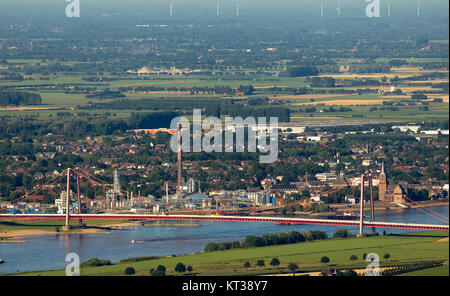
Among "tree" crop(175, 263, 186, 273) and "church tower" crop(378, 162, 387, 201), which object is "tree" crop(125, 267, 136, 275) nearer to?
"tree" crop(175, 263, 186, 273)

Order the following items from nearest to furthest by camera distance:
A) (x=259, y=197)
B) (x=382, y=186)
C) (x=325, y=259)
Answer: (x=325, y=259), (x=259, y=197), (x=382, y=186)

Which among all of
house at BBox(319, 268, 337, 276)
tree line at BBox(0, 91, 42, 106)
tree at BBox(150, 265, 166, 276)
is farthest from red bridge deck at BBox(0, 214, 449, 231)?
tree line at BBox(0, 91, 42, 106)

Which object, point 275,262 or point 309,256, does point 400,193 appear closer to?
point 309,256

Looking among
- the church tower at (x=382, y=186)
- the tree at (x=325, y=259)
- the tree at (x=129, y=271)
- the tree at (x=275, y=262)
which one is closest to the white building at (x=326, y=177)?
the church tower at (x=382, y=186)

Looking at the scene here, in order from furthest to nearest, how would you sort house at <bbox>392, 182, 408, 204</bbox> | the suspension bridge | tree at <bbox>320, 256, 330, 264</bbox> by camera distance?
house at <bbox>392, 182, 408, 204</bbox>
the suspension bridge
tree at <bbox>320, 256, 330, 264</bbox>

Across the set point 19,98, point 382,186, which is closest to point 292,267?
point 382,186

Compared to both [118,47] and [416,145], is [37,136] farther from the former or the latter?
[118,47]

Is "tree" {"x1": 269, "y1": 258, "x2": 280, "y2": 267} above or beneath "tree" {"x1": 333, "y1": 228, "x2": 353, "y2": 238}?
above
